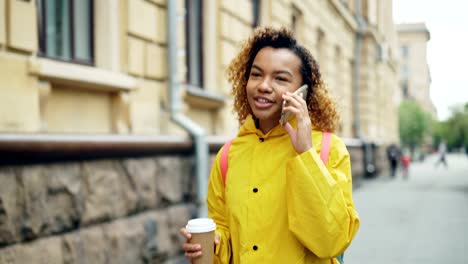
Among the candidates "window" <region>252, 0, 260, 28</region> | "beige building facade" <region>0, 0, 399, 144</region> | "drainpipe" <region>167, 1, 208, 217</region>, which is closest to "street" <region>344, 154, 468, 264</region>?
"drainpipe" <region>167, 1, 208, 217</region>

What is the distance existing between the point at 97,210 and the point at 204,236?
2.95 meters

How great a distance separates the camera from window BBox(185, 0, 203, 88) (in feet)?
25.2

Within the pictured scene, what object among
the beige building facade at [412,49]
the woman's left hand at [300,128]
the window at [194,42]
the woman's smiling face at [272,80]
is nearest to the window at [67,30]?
the window at [194,42]

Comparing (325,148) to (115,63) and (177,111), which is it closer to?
(115,63)

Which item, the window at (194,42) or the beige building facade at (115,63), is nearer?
the beige building facade at (115,63)

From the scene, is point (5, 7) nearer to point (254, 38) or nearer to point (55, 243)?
point (55, 243)

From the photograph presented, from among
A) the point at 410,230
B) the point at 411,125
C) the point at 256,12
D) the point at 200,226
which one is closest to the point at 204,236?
the point at 200,226

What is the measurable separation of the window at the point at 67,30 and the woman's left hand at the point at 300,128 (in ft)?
11.1

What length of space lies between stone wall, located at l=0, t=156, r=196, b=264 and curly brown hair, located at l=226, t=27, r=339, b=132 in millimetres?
2158

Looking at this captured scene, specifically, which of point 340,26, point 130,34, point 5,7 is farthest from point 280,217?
point 340,26

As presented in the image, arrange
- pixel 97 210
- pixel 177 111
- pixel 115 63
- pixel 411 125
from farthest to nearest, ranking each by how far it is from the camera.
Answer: pixel 411 125 → pixel 177 111 → pixel 115 63 → pixel 97 210

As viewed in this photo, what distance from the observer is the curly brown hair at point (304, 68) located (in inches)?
81.9

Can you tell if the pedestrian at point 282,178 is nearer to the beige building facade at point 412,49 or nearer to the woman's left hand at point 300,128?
the woman's left hand at point 300,128

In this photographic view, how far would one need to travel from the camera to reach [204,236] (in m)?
1.88
